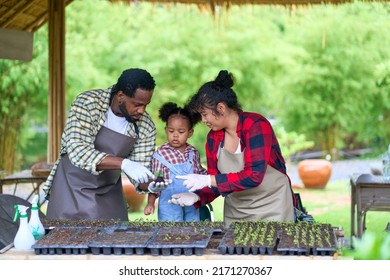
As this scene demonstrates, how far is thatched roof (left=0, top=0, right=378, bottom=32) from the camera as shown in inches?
293

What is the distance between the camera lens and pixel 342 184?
508 inches

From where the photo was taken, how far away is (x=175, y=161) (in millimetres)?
4676

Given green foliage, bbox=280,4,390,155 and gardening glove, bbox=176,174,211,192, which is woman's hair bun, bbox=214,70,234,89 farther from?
green foliage, bbox=280,4,390,155

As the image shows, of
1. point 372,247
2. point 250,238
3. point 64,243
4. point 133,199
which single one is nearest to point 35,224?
point 64,243

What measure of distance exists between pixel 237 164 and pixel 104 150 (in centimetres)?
72

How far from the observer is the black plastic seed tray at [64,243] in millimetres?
3166

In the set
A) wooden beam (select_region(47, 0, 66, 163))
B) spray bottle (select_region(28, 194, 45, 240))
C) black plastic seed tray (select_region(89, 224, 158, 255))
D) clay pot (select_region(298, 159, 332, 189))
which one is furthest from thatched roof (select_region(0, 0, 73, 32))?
clay pot (select_region(298, 159, 332, 189))

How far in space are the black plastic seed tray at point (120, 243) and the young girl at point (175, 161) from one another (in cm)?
123

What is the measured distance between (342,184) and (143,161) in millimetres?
9047

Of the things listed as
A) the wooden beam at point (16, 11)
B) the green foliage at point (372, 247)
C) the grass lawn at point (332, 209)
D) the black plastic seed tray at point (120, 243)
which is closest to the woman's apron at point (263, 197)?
the black plastic seed tray at point (120, 243)

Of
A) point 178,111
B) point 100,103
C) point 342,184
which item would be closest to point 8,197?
point 100,103

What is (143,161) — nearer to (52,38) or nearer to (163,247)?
(163,247)

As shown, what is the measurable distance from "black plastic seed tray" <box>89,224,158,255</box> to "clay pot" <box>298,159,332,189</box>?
912cm

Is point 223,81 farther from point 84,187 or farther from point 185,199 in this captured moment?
point 84,187
